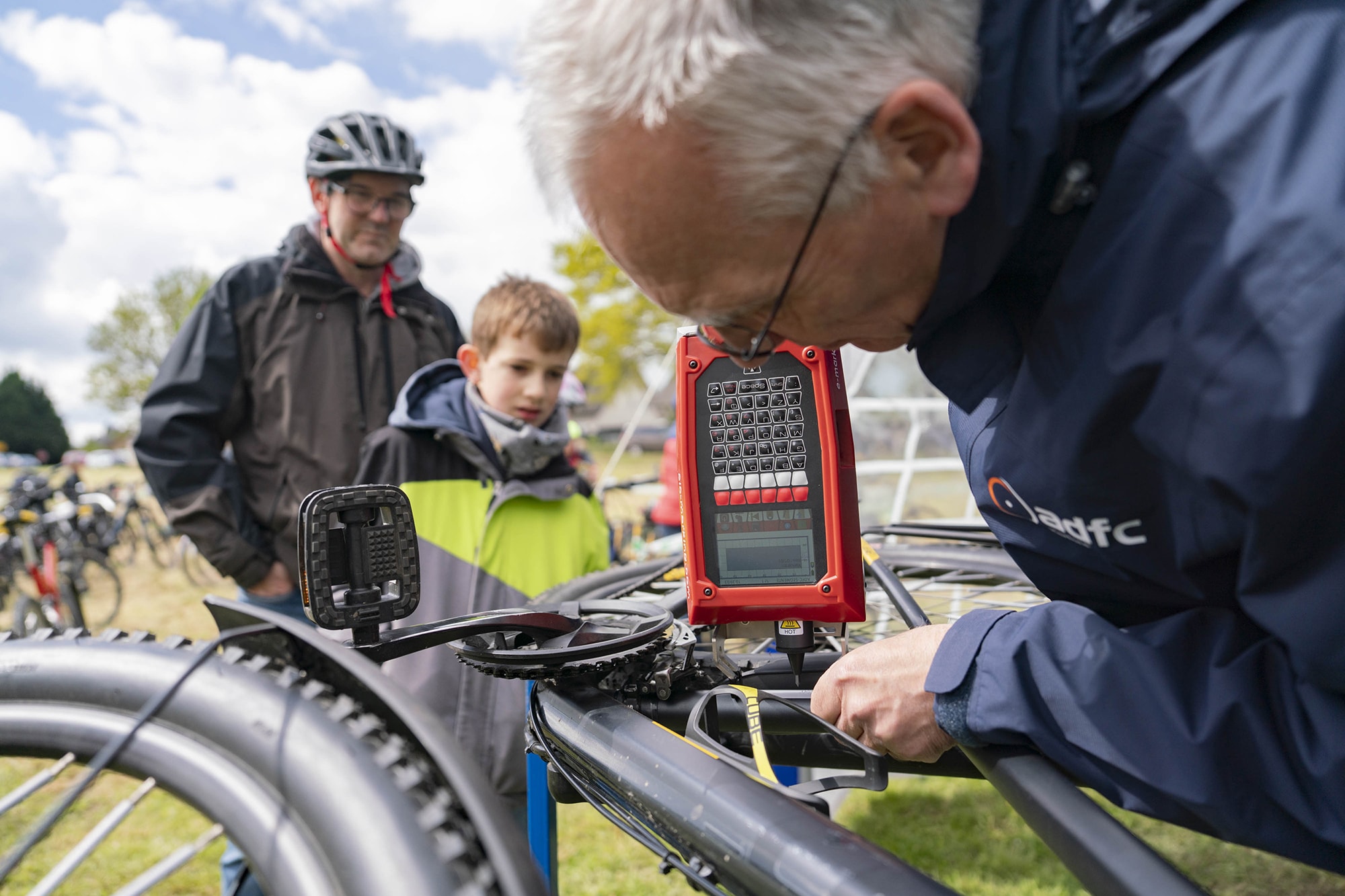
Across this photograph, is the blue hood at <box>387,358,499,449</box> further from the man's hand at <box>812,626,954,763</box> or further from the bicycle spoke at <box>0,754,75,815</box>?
the bicycle spoke at <box>0,754,75,815</box>

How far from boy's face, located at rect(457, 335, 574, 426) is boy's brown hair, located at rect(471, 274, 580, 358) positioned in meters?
0.02

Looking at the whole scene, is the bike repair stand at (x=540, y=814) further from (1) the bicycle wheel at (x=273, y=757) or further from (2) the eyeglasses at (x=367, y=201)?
(2) the eyeglasses at (x=367, y=201)

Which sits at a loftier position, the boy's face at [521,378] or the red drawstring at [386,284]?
the red drawstring at [386,284]

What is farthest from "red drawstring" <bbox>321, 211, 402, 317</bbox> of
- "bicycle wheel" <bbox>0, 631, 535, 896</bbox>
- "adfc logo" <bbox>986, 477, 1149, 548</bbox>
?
"adfc logo" <bbox>986, 477, 1149, 548</bbox>

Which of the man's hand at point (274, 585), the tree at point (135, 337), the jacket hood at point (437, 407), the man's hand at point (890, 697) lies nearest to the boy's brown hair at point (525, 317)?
the jacket hood at point (437, 407)

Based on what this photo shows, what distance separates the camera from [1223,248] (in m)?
0.55

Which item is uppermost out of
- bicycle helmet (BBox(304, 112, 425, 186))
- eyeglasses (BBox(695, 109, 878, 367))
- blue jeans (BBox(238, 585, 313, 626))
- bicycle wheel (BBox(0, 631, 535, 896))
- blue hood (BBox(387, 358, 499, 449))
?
bicycle helmet (BBox(304, 112, 425, 186))

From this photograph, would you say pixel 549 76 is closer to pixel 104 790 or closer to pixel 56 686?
pixel 56 686

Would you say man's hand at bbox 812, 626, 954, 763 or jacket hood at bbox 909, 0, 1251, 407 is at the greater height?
jacket hood at bbox 909, 0, 1251, 407

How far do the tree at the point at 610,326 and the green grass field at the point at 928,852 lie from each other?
1537 cm

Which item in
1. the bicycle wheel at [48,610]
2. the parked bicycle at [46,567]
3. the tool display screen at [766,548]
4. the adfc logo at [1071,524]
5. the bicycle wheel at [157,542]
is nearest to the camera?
the adfc logo at [1071,524]

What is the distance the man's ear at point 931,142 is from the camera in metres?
0.62

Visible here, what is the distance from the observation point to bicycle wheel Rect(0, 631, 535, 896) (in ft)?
1.60

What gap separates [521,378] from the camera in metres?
2.29
